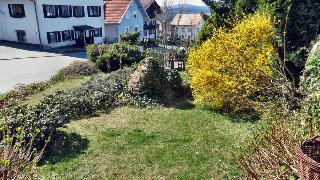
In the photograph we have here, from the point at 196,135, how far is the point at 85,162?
356 centimetres

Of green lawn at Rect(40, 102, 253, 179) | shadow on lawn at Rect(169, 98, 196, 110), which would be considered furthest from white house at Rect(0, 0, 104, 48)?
green lawn at Rect(40, 102, 253, 179)

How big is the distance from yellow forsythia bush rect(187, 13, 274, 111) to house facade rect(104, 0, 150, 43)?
98.5ft

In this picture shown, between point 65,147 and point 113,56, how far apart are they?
13116 millimetres

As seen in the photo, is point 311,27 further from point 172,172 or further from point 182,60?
point 182,60

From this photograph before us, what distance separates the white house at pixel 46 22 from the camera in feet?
104

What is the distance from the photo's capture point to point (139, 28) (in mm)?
47219

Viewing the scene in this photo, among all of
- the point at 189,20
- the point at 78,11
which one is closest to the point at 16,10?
the point at 78,11

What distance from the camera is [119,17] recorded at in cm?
4181

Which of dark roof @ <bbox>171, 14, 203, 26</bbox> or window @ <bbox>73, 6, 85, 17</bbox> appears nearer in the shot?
window @ <bbox>73, 6, 85, 17</bbox>

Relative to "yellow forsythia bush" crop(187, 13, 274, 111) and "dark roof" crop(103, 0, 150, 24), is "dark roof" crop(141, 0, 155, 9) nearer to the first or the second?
"dark roof" crop(103, 0, 150, 24)

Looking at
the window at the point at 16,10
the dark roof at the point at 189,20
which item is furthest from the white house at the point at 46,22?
the dark roof at the point at 189,20

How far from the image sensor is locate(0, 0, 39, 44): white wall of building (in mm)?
31531

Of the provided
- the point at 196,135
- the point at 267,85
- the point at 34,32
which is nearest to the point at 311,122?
the point at 196,135

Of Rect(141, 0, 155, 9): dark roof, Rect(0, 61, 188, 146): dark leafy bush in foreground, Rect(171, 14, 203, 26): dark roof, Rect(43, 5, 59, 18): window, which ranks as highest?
Rect(141, 0, 155, 9): dark roof
